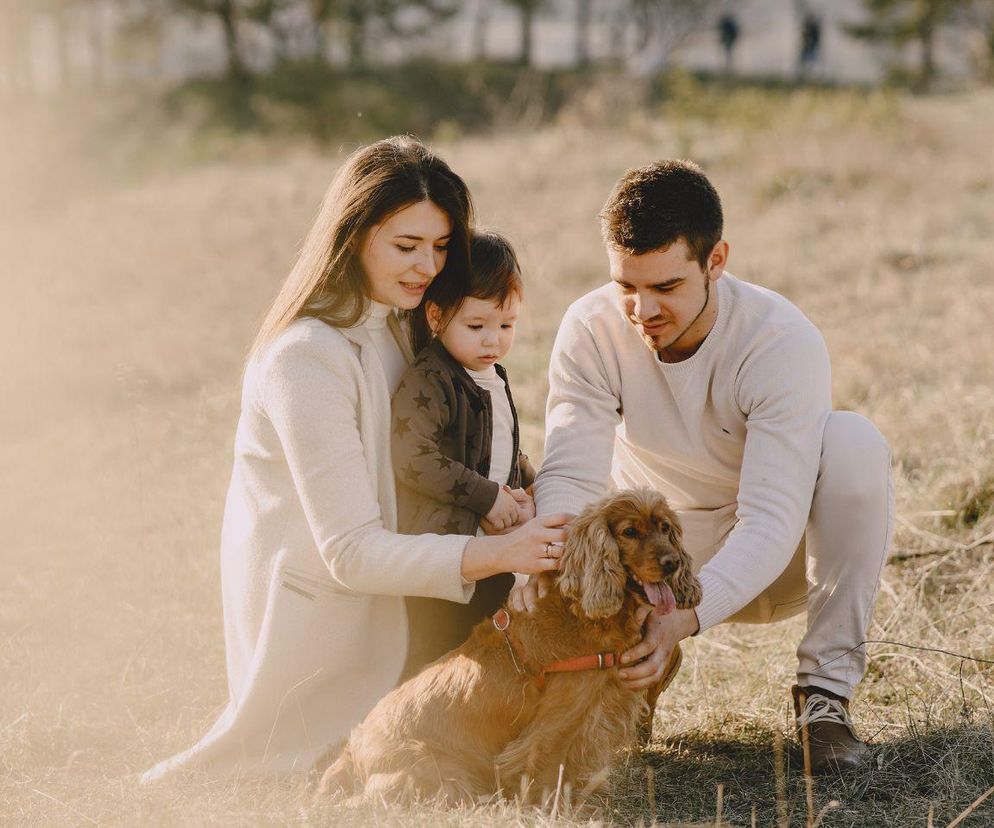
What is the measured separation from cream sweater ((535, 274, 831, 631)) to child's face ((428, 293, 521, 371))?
34 cm

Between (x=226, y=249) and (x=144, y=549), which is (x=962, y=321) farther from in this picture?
(x=226, y=249)

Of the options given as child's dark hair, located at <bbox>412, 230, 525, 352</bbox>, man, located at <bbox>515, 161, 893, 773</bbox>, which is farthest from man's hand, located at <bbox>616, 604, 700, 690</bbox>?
child's dark hair, located at <bbox>412, 230, 525, 352</bbox>

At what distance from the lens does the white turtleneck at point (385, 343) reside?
13.0ft

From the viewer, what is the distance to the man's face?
396 centimetres

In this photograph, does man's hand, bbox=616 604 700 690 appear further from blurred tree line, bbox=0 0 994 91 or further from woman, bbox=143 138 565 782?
blurred tree line, bbox=0 0 994 91

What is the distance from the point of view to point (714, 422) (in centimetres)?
421

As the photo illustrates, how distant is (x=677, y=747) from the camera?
167 inches

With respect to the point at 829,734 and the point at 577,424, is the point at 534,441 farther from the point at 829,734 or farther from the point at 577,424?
the point at 829,734

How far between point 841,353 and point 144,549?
497 centimetres

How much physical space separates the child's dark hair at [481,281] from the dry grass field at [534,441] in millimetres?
502

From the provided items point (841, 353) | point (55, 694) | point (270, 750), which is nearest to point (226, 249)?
point (841, 353)

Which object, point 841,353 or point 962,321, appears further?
point 962,321

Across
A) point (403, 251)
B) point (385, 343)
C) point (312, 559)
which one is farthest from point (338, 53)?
point (312, 559)

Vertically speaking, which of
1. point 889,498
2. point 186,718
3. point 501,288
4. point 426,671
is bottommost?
point 186,718
